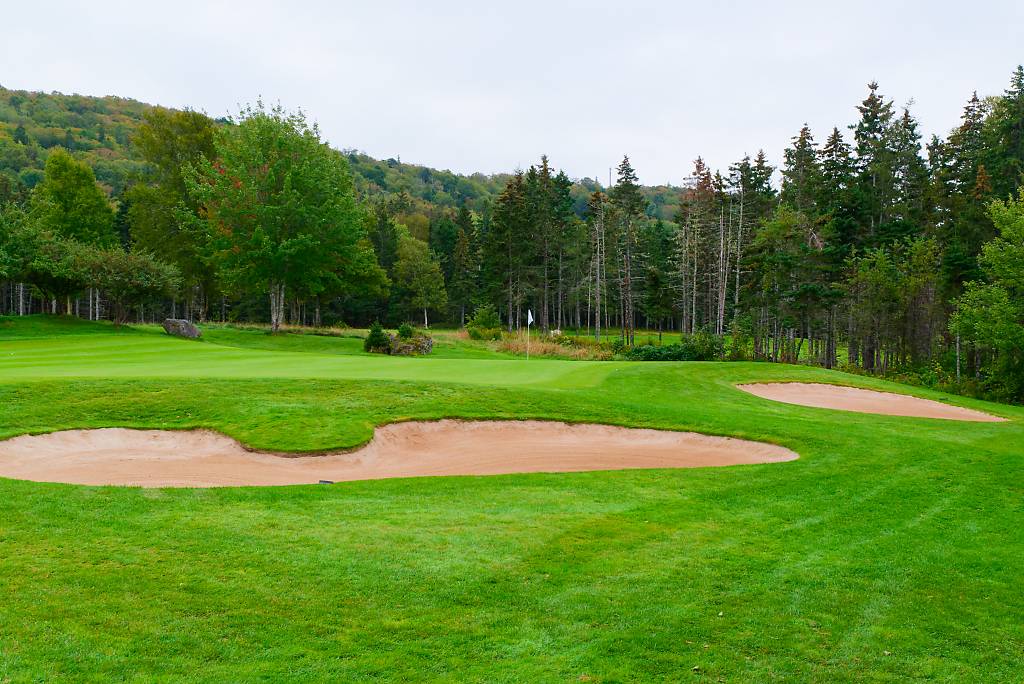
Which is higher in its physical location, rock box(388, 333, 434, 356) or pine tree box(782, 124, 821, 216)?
pine tree box(782, 124, 821, 216)

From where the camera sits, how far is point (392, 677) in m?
4.61

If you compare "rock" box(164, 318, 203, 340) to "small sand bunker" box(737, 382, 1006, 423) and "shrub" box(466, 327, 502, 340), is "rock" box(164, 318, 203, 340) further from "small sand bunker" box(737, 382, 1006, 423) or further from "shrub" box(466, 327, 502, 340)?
"small sand bunker" box(737, 382, 1006, 423)

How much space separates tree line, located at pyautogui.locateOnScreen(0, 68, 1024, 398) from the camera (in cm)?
3719

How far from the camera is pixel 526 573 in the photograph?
6.51m

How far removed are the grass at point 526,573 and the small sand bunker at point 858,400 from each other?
9.12 metres

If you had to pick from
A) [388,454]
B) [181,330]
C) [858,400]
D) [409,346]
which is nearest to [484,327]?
[409,346]

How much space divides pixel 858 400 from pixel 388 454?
18.2 metres

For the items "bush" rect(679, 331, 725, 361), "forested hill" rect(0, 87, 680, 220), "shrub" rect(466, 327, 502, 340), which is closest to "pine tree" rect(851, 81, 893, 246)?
"bush" rect(679, 331, 725, 361)

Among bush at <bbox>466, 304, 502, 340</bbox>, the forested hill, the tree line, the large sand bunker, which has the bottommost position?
the large sand bunker

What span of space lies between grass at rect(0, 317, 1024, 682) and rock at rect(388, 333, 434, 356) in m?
20.0

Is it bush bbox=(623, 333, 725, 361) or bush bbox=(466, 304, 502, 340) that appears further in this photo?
bush bbox=(466, 304, 502, 340)

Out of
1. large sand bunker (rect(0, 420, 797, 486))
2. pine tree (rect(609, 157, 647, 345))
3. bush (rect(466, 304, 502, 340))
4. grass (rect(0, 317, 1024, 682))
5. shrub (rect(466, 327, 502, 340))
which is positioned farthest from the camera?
pine tree (rect(609, 157, 647, 345))

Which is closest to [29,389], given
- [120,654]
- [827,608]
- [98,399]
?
[98,399]

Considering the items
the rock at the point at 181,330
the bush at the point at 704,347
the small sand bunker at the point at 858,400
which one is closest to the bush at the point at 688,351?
the bush at the point at 704,347
